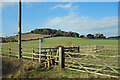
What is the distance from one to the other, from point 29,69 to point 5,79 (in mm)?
1884

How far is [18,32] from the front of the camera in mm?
11844

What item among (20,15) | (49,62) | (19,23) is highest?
(20,15)

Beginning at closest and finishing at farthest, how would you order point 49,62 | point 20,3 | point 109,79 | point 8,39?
point 109,79
point 49,62
point 20,3
point 8,39

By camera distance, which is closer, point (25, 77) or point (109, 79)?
point (109, 79)

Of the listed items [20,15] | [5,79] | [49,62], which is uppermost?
[20,15]

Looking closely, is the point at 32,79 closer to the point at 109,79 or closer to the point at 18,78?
the point at 18,78

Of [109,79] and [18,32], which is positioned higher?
[18,32]

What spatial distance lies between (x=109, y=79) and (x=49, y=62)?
14.9 feet

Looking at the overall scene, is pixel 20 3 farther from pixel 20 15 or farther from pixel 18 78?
pixel 18 78

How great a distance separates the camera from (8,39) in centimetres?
4531

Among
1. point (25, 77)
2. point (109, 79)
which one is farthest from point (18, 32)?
point (109, 79)

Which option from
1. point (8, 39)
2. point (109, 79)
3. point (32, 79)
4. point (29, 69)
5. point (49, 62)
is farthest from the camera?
point (8, 39)

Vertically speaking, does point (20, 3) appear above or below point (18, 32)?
above

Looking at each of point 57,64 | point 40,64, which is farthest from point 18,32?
point 57,64
